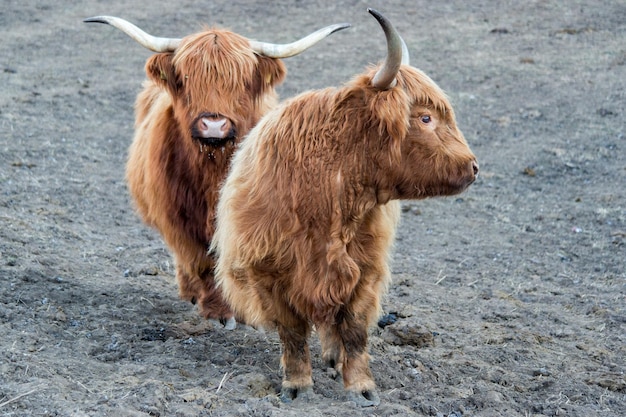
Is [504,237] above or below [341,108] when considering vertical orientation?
below

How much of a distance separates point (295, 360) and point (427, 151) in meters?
1.15

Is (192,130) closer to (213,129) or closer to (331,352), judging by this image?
(213,129)

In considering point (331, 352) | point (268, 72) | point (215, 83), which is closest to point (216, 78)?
point (215, 83)

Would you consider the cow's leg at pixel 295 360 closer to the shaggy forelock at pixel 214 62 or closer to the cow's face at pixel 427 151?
the cow's face at pixel 427 151

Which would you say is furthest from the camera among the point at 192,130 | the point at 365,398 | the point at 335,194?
the point at 192,130

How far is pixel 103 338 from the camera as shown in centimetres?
461

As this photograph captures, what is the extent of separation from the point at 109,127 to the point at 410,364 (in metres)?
6.43

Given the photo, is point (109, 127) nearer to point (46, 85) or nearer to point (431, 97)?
point (46, 85)

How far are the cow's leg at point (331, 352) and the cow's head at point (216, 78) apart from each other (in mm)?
1202

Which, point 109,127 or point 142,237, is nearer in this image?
point 142,237

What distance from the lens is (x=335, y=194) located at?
12.4 ft

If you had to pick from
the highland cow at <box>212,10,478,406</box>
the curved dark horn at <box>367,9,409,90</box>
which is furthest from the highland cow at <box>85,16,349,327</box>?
the curved dark horn at <box>367,9,409,90</box>

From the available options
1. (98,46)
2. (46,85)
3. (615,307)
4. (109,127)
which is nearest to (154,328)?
(615,307)

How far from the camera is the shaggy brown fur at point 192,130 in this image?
191 inches
